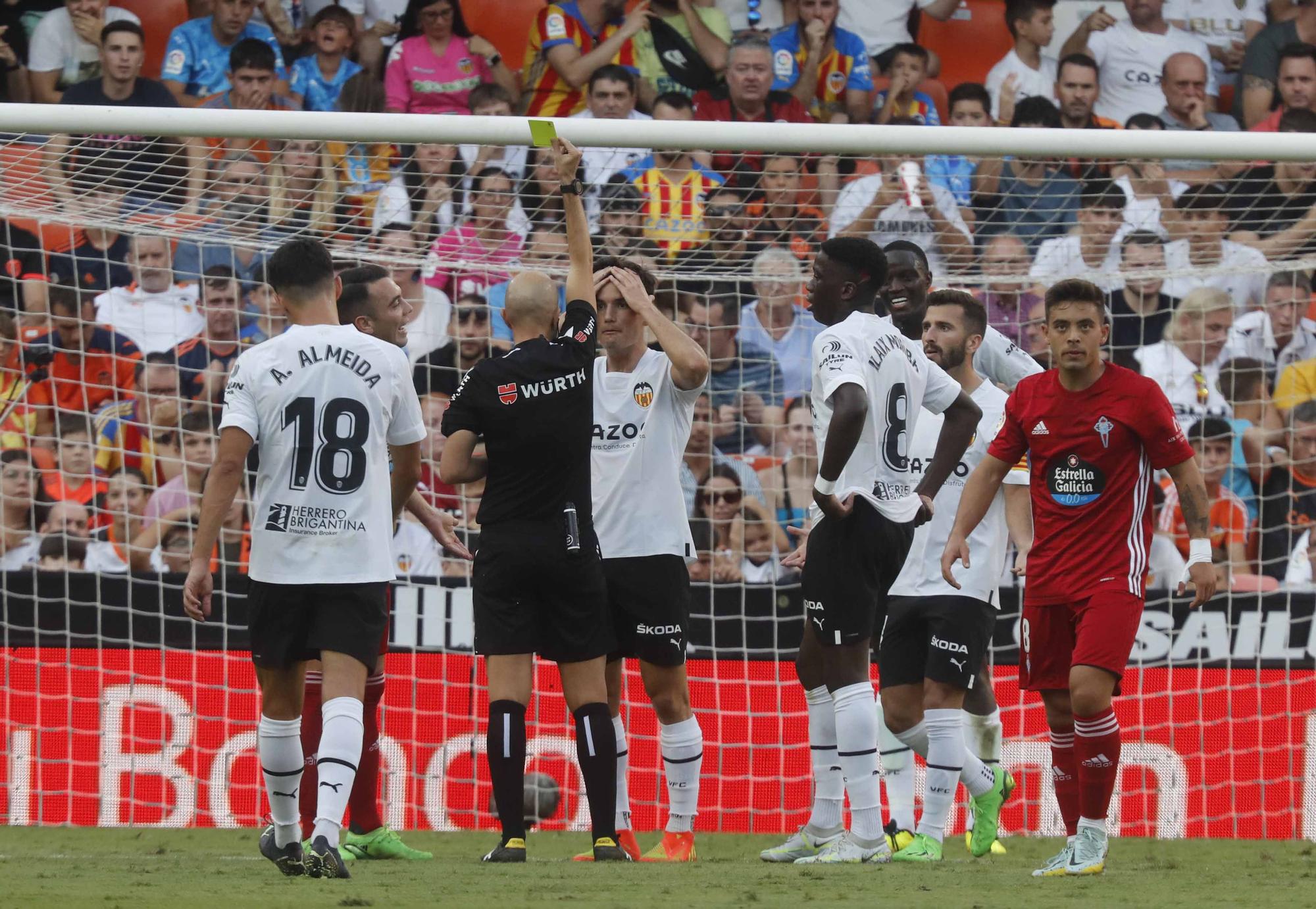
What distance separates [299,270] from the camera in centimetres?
538

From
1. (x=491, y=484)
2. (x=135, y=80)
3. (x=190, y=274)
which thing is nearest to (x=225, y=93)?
(x=135, y=80)

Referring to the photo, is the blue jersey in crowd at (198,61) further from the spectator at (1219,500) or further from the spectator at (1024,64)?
the spectator at (1219,500)

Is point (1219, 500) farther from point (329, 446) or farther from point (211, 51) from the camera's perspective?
point (211, 51)

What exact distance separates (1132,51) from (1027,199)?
4.40 metres

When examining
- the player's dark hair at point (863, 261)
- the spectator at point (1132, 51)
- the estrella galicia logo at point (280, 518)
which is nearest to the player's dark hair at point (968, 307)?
the player's dark hair at point (863, 261)

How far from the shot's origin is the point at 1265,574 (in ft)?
32.6

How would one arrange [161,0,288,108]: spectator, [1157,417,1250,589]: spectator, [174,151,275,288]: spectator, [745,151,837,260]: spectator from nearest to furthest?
[174,151,275,288]: spectator
[745,151,837,260]: spectator
[1157,417,1250,589]: spectator
[161,0,288,108]: spectator

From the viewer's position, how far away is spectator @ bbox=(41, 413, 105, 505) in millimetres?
9219

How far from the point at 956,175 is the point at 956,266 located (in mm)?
596

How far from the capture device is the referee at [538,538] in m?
5.60

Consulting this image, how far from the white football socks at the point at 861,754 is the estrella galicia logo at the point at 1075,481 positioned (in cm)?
99

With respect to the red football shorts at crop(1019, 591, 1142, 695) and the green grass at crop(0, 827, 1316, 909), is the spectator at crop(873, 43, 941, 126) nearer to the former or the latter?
the green grass at crop(0, 827, 1316, 909)

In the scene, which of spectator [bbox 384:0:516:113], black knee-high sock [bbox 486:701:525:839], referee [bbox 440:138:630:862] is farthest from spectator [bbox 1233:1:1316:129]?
black knee-high sock [bbox 486:701:525:839]

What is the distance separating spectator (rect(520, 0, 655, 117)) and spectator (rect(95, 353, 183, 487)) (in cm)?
399
